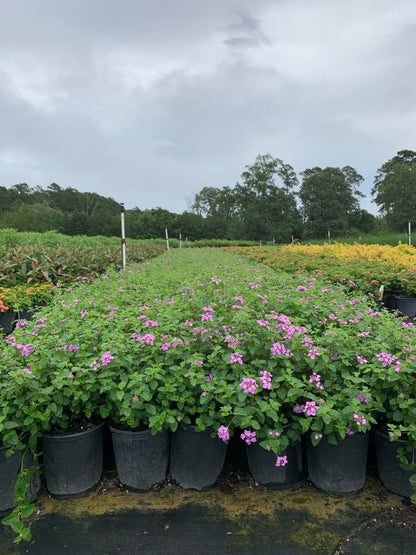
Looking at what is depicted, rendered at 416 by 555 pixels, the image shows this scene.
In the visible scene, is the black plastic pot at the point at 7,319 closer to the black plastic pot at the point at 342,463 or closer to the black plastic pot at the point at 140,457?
the black plastic pot at the point at 140,457

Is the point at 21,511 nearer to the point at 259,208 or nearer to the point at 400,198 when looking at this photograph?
the point at 400,198

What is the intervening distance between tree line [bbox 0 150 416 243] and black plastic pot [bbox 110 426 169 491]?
32553 mm

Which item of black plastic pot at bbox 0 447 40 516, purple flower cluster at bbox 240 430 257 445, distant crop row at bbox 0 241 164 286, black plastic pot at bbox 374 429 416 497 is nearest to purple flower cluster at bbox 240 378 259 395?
purple flower cluster at bbox 240 430 257 445

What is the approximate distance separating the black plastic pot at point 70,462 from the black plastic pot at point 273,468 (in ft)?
3.01

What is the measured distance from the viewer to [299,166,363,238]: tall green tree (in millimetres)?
39156

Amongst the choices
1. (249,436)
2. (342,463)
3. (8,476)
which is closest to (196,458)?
(249,436)

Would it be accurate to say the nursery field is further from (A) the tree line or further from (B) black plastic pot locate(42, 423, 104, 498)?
(A) the tree line

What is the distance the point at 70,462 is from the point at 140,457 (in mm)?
376

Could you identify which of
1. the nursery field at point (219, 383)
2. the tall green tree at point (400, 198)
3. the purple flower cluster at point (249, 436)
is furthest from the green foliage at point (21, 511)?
the tall green tree at point (400, 198)

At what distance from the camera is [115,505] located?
192cm

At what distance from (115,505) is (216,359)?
0.94m

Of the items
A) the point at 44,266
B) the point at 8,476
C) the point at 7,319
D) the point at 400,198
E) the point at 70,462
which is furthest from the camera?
the point at 400,198

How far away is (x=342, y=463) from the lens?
1.96 m

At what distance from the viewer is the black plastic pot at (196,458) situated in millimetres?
2010
